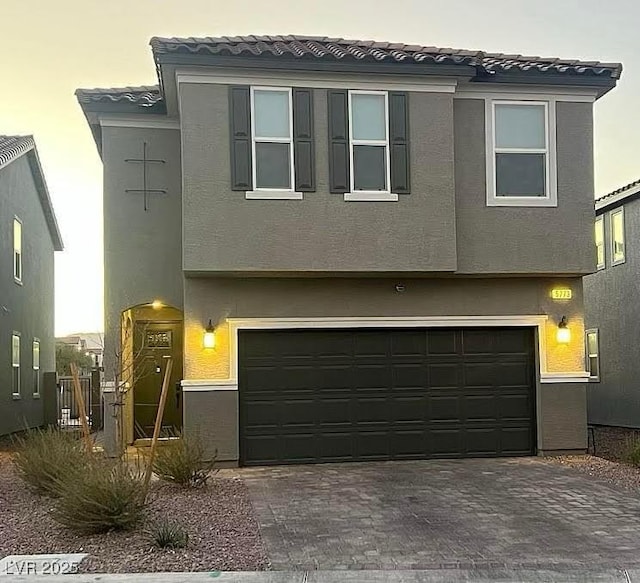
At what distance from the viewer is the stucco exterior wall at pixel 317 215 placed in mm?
13031

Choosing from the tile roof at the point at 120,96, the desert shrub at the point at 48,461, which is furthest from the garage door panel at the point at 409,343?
the tile roof at the point at 120,96

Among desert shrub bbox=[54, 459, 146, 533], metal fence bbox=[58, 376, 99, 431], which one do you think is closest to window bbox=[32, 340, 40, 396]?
metal fence bbox=[58, 376, 99, 431]

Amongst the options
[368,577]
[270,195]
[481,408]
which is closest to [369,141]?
[270,195]

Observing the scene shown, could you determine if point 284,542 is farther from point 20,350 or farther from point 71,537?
point 20,350

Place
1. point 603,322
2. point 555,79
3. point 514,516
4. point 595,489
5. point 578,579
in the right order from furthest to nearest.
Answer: point 603,322 < point 555,79 < point 595,489 < point 514,516 < point 578,579

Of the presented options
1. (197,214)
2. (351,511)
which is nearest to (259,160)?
(197,214)

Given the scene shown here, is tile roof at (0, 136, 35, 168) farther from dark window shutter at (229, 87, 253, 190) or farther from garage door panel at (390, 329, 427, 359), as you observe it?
garage door panel at (390, 329, 427, 359)

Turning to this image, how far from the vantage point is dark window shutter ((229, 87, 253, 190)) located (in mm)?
13109

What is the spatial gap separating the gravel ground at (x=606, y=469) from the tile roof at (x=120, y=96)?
30.6ft

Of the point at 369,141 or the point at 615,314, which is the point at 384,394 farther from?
the point at 615,314

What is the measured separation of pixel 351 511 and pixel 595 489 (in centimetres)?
366

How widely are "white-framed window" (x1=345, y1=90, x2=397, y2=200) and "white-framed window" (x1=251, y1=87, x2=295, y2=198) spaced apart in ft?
3.30

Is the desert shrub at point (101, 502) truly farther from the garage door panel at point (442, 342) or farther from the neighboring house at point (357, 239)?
the garage door panel at point (442, 342)

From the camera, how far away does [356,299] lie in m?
14.1
